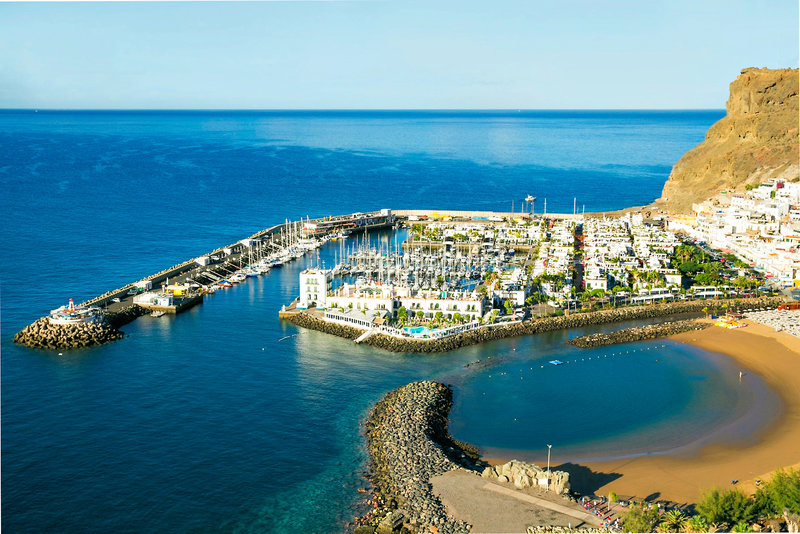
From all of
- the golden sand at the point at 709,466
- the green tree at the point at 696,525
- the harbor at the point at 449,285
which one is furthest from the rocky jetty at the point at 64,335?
the green tree at the point at 696,525

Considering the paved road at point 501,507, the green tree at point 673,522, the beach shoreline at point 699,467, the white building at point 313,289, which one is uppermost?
the white building at point 313,289

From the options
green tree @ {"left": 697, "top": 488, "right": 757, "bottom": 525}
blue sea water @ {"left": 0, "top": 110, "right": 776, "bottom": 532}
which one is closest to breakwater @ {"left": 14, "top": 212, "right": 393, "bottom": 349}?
blue sea water @ {"left": 0, "top": 110, "right": 776, "bottom": 532}

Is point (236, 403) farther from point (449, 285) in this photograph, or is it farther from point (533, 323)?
point (449, 285)

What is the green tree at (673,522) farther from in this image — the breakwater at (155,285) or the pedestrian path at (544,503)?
the breakwater at (155,285)

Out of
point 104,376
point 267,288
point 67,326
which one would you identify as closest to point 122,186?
point 267,288

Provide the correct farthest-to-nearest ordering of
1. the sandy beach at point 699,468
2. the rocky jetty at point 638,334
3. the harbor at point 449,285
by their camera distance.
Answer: the harbor at point 449,285 → the rocky jetty at point 638,334 → the sandy beach at point 699,468

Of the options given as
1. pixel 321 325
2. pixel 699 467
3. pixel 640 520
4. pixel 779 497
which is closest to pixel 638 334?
pixel 699 467
